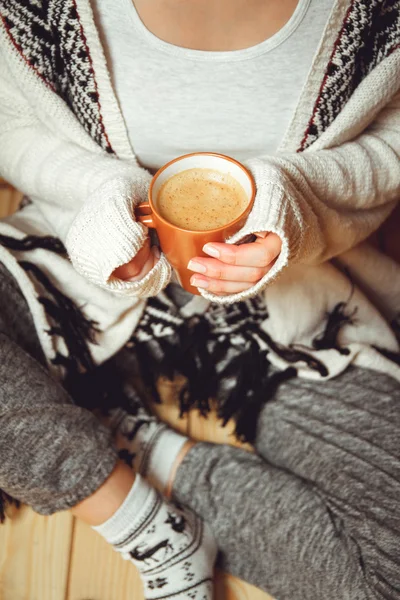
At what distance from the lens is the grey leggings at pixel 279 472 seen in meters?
0.71

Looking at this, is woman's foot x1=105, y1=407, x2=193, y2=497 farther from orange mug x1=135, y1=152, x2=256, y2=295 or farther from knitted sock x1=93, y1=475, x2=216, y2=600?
orange mug x1=135, y1=152, x2=256, y2=295

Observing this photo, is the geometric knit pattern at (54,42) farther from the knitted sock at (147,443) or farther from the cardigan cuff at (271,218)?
the knitted sock at (147,443)

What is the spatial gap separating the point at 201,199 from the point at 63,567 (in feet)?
2.30

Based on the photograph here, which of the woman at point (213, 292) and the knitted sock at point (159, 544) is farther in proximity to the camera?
the knitted sock at point (159, 544)

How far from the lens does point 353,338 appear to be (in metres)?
0.91

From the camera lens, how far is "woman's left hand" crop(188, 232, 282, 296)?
56cm

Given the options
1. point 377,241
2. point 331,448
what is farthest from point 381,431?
point 377,241

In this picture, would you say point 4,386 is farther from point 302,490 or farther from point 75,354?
→ point 302,490

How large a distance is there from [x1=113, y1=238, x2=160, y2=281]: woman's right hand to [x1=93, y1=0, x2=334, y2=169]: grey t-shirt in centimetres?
20

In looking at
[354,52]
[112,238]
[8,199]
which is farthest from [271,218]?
[8,199]

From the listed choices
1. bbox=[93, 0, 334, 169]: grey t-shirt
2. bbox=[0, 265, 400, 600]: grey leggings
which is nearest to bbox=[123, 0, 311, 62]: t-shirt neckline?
bbox=[93, 0, 334, 169]: grey t-shirt

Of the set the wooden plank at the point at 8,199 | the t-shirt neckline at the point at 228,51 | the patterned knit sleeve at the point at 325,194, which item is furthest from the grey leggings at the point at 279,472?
the wooden plank at the point at 8,199

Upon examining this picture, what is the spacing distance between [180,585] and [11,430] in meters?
0.36

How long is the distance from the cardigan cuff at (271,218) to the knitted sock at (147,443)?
0.43 meters
